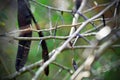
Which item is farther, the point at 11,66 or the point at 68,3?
the point at 68,3

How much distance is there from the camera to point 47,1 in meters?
1.57

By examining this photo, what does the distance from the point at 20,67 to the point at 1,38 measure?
14 cm

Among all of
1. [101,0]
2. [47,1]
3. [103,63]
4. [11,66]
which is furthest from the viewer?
[47,1]

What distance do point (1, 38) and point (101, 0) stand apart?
0.46m

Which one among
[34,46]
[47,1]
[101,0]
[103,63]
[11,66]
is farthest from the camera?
[47,1]

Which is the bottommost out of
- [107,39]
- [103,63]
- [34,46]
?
[34,46]

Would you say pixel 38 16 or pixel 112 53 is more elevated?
pixel 112 53

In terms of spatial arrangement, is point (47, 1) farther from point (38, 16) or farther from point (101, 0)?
point (101, 0)

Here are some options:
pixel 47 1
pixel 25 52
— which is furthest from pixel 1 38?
pixel 47 1

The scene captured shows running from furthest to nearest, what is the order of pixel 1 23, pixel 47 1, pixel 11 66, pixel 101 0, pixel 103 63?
pixel 47 1 < pixel 101 0 < pixel 11 66 < pixel 1 23 < pixel 103 63

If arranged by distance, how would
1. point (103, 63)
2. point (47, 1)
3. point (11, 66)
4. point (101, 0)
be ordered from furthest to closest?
point (47, 1)
point (101, 0)
point (11, 66)
point (103, 63)

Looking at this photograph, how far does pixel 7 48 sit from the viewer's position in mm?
935

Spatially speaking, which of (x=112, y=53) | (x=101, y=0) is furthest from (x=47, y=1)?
(x=112, y=53)

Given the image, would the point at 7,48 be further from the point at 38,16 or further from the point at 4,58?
the point at 38,16
